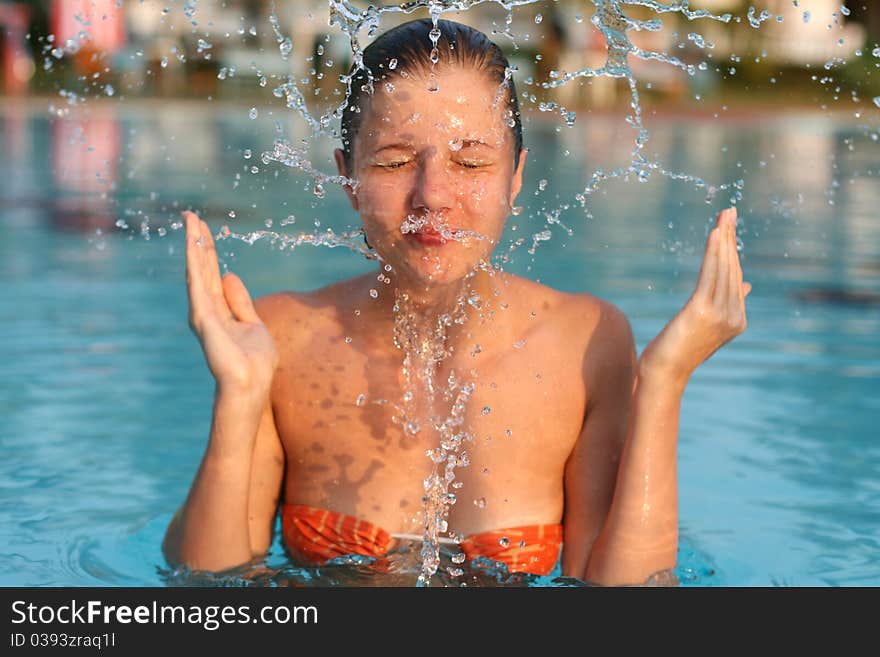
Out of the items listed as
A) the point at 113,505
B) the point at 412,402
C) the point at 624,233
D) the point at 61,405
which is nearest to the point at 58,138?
the point at 624,233

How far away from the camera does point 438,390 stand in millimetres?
3113

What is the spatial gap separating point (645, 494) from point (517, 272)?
18.7 feet

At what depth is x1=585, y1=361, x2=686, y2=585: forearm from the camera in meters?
2.77

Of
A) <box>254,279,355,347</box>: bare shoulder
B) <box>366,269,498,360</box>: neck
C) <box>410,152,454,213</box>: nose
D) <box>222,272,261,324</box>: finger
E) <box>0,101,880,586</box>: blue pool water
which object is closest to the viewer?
<box>410,152,454,213</box>: nose

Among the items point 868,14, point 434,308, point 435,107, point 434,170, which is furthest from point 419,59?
point 868,14

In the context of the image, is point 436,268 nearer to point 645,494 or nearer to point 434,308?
point 434,308

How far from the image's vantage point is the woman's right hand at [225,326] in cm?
272

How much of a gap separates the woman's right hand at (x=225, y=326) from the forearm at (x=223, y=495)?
0.05 meters

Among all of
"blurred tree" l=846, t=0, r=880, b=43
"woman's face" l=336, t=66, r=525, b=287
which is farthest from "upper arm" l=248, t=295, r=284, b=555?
"blurred tree" l=846, t=0, r=880, b=43

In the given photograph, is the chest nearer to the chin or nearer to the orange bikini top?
the orange bikini top

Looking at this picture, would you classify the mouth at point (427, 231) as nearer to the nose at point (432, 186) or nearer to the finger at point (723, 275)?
the nose at point (432, 186)

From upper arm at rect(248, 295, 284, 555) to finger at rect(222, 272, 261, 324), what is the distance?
251 millimetres
